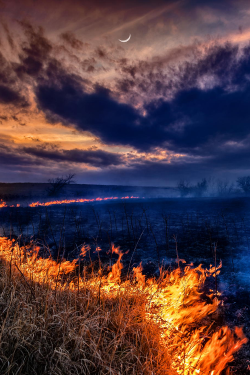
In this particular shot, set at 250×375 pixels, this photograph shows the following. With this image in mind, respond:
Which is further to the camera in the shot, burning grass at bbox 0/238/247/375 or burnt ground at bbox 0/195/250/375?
burnt ground at bbox 0/195/250/375

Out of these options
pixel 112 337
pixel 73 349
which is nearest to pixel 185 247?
pixel 112 337

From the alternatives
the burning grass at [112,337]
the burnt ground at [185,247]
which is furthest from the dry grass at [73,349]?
the burnt ground at [185,247]

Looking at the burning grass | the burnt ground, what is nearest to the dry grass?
the burning grass

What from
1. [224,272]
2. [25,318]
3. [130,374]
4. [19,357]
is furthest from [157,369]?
[224,272]

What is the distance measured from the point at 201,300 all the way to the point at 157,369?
2594 mm

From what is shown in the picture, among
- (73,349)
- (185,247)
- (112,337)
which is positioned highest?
(73,349)

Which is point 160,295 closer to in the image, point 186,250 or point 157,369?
point 157,369

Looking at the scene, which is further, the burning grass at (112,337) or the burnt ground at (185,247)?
the burnt ground at (185,247)

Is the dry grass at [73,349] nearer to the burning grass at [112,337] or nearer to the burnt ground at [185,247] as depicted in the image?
the burning grass at [112,337]

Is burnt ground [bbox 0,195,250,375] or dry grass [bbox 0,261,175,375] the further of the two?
burnt ground [bbox 0,195,250,375]

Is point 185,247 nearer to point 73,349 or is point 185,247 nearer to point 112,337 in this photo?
point 112,337

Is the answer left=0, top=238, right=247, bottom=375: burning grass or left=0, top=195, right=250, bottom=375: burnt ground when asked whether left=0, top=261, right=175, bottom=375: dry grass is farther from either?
left=0, top=195, right=250, bottom=375: burnt ground

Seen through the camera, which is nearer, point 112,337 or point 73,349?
point 73,349

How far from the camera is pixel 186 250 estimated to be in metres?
8.47
